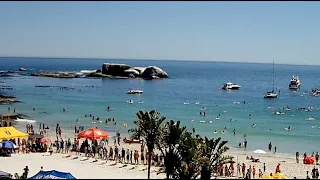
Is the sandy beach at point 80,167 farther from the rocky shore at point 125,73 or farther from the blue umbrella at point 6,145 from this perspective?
the rocky shore at point 125,73

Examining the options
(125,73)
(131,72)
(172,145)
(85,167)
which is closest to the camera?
(172,145)

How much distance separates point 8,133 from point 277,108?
5293 centimetres

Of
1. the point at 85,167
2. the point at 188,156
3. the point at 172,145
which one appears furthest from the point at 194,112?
the point at 188,156

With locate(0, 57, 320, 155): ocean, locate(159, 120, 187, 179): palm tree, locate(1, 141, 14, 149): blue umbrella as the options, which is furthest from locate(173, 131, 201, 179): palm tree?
locate(0, 57, 320, 155): ocean

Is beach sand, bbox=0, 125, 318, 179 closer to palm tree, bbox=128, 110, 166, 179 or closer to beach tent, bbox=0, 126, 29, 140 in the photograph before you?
beach tent, bbox=0, 126, 29, 140

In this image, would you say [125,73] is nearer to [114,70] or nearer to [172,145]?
[114,70]

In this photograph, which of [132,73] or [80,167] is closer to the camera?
[80,167]

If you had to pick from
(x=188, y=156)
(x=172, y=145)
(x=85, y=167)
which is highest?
(x=172, y=145)

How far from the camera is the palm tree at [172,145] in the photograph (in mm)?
19750

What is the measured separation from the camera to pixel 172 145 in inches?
869

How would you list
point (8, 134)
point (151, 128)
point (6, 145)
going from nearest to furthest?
point (151, 128)
point (6, 145)
point (8, 134)

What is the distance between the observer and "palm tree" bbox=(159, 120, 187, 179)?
64.8ft

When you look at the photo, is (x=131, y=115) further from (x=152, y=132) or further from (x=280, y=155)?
(x=152, y=132)

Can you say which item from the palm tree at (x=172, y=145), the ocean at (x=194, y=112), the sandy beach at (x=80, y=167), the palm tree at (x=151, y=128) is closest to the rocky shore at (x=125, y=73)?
the ocean at (x=194, y=112)
